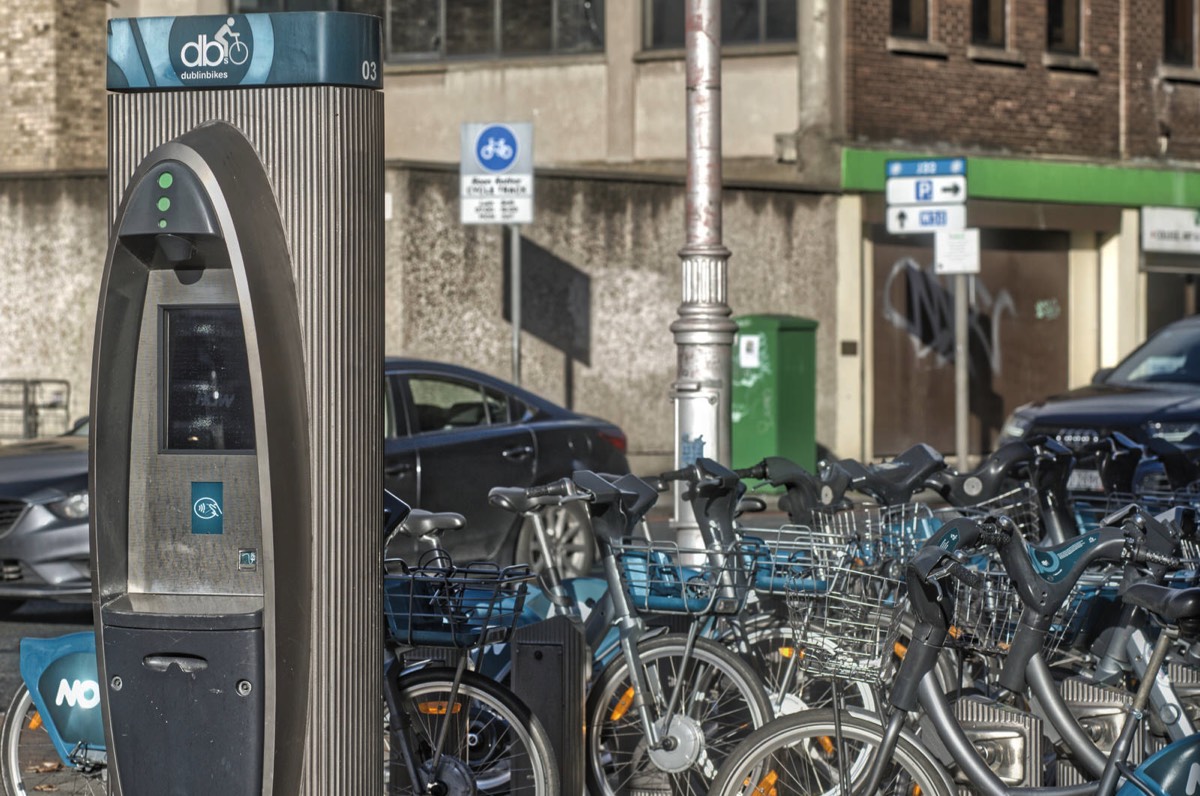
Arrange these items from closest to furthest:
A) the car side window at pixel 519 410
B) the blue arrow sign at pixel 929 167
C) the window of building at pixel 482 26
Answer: the car side window at pixel 519 410, the blue arrow sign at pixel 929 167, the window of building at pixel 482 26

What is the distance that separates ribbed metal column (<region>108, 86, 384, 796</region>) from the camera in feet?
13.7

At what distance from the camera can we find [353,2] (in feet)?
77.8

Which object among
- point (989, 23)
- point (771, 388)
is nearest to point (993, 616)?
point (771, 388)

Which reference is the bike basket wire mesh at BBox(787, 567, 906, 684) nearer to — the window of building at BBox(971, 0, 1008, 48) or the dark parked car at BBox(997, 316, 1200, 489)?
the dark parked car at BBox(997, 316, 1200, 489)

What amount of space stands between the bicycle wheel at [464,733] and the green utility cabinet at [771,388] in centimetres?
1247

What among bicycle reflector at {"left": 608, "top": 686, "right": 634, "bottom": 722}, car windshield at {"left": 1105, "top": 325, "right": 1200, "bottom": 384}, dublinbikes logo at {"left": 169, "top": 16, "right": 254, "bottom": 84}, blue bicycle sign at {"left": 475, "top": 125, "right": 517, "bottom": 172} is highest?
blue bicycle sign at {"left": 475, "top": 125, "right": 517, "bottom": 172}

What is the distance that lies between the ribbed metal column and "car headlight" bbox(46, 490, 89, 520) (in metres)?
5.49

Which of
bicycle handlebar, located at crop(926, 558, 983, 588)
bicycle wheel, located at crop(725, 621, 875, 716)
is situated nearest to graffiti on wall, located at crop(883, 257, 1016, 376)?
bicycle wheel, located at crop(725, 621, 875, 716)

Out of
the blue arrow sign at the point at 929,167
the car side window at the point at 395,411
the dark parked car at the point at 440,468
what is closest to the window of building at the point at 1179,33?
the blue arrow sign at the point at 929,167

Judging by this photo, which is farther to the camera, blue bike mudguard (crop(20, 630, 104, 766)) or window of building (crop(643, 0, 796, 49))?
window of building (crop(643, 0, 796, 49))

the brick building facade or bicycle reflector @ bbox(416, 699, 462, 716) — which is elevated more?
the brick building facade

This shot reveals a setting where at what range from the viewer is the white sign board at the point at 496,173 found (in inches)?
600

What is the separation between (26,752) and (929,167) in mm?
10950

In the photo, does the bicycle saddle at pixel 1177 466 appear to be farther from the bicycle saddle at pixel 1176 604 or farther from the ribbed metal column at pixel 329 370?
the ribbed metal column at pixel 329 370
